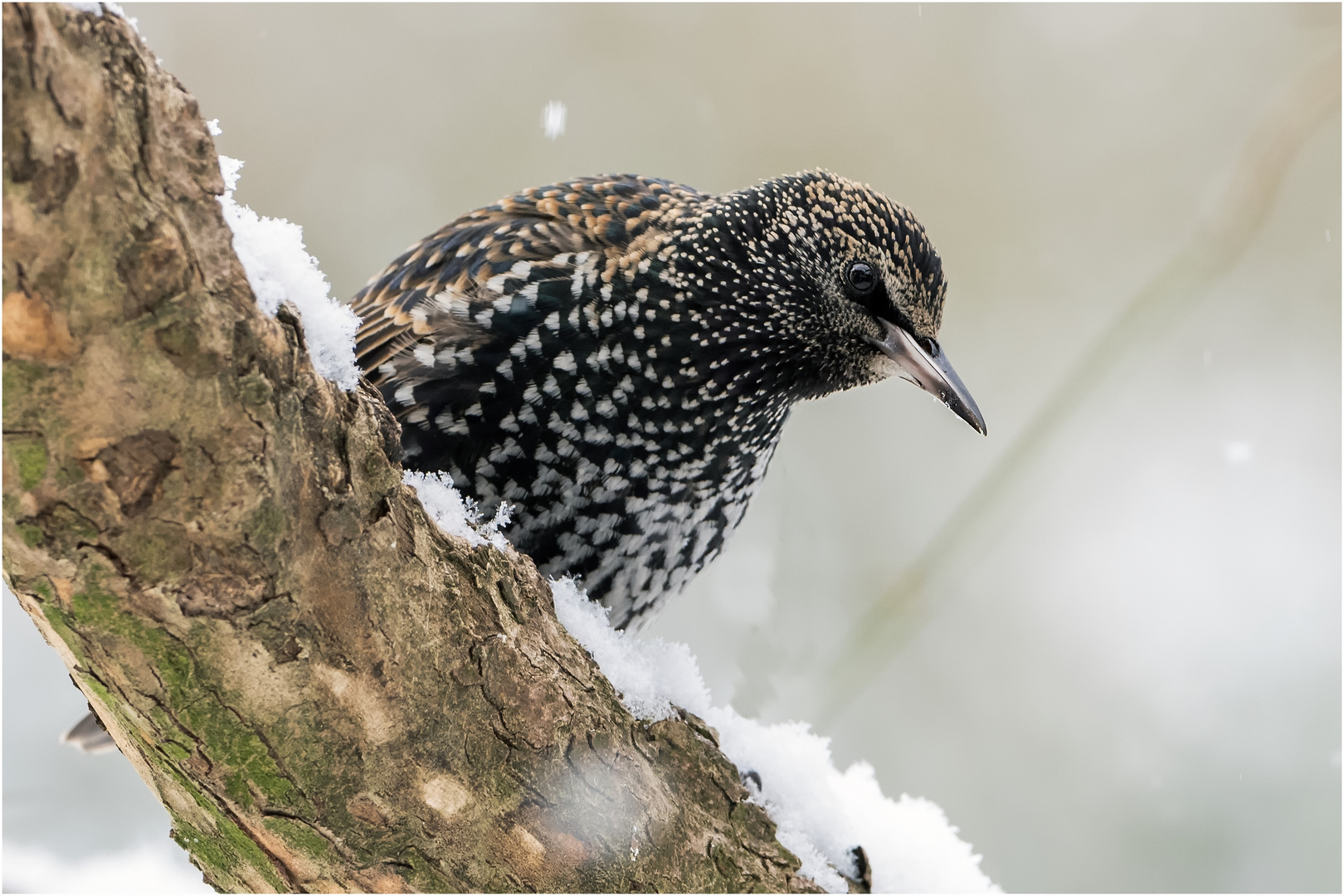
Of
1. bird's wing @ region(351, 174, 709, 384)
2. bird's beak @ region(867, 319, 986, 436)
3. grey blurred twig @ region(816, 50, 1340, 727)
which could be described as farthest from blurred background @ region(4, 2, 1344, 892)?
bird's wing @ region(351, 174, 709, 384)

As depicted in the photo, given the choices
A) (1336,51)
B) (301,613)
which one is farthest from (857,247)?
(1336,51)

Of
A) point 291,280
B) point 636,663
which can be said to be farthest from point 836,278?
point 291,280

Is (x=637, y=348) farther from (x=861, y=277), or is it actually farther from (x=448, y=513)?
(x=448, y=513)

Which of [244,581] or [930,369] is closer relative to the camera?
[244,581]

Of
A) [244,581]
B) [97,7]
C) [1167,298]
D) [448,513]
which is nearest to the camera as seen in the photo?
[97,7]

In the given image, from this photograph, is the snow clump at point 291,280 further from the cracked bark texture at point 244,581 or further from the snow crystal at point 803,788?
the snow crystal at point 803,788
